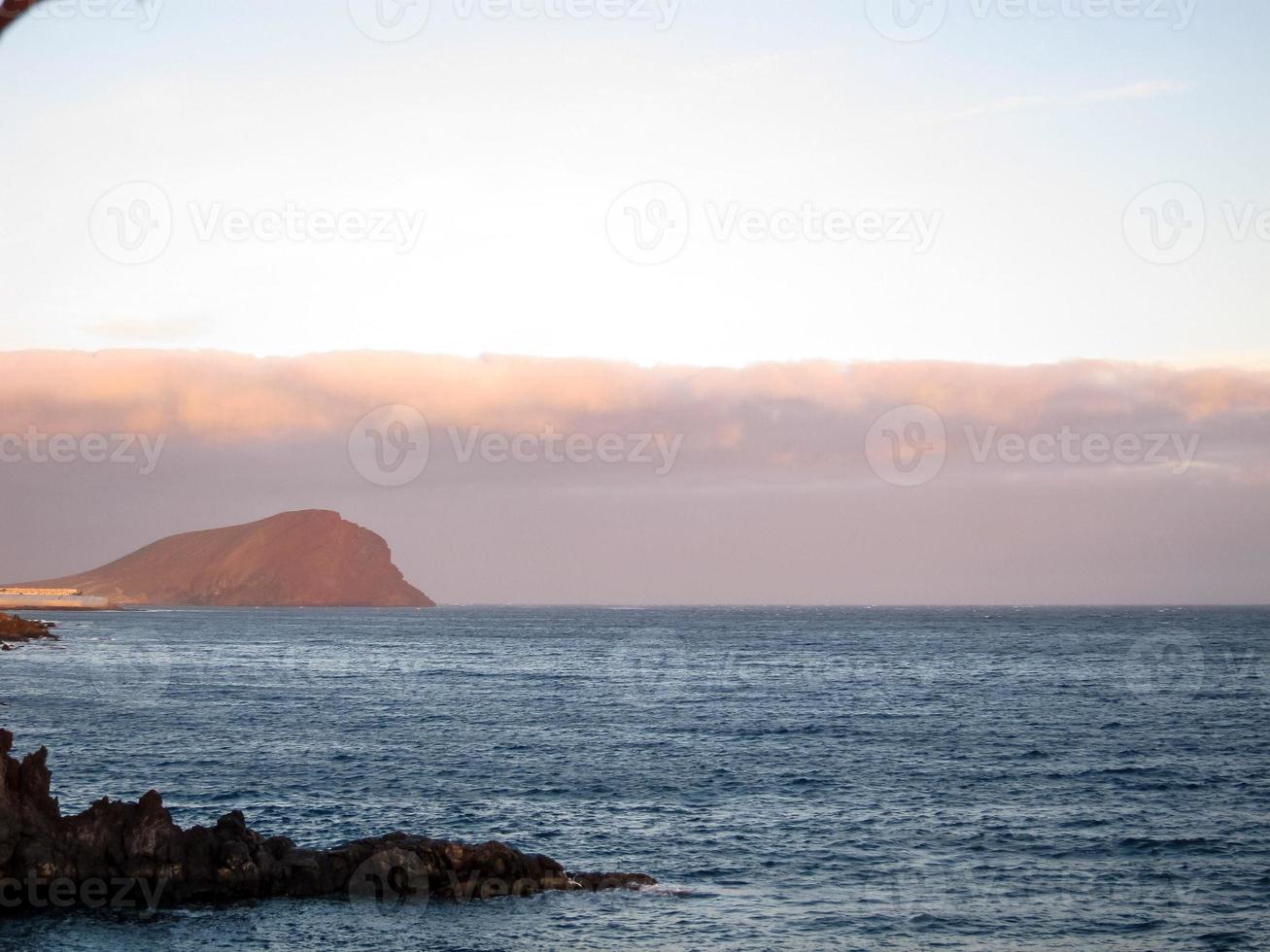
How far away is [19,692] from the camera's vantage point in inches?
3174

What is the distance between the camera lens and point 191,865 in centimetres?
2911

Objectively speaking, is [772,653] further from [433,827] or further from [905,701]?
[433,827]

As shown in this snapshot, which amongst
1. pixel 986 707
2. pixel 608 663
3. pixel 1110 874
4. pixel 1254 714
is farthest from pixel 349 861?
pixel 608 663

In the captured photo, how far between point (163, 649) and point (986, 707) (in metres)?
106

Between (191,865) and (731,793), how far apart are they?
20.9m

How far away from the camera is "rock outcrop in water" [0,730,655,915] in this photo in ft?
93.2

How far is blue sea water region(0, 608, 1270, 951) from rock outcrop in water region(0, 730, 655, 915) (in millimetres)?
864
